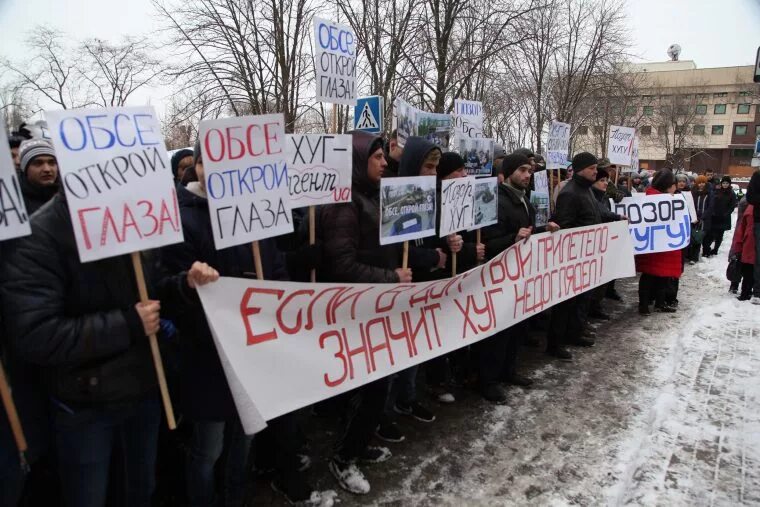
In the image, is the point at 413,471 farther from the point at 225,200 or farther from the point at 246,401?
the point at 225,200

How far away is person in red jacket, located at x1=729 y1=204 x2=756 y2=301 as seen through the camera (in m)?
7.04

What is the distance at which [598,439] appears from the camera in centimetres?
350

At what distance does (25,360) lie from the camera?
1.84m

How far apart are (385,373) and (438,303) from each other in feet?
2.35

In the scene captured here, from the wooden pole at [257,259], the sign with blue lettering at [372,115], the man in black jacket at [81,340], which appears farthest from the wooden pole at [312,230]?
the sign with blue lettering at [372,115]

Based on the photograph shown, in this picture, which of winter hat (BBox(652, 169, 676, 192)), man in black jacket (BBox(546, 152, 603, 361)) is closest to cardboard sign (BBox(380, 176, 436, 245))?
man in black jacket (BBox(546, 152, 603, 361))

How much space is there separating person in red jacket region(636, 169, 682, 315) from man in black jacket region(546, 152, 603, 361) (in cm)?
169

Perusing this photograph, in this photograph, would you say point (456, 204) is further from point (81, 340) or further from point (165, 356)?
point (81, 340)

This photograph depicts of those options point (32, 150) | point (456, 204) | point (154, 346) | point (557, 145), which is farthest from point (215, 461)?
point (557, 145)

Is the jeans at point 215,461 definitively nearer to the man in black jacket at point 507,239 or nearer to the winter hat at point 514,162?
the man in black jacket at point 507,239

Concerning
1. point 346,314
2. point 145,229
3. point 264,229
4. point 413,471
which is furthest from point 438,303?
point 145,229

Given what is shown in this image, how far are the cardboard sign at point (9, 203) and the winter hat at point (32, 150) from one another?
121 centimetres

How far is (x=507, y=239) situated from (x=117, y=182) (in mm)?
3171

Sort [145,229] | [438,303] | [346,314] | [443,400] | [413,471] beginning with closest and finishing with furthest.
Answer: [145,229] → [346,314] → [413,471] → [438,303] → [443,400]
